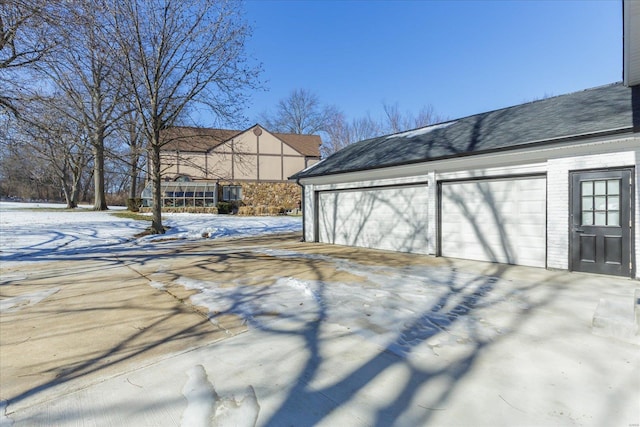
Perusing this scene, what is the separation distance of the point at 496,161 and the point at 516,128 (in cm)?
104

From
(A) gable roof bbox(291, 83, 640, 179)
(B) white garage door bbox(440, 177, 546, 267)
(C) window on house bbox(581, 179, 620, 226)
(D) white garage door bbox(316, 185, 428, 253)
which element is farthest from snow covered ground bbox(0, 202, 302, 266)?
(C) window on house bbox(581, 179, 620, 226)

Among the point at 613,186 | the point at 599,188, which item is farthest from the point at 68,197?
the point at 613,186

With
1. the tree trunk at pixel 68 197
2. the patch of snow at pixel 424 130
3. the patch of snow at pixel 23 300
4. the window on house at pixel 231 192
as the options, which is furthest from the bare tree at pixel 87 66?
the tree trunk at pixel 68 197

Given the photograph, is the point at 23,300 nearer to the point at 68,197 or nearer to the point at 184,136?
the point at 184,136

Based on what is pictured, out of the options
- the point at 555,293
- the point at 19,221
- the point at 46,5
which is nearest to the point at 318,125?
the point at 19,221

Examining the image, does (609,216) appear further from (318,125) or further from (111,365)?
(318,125)

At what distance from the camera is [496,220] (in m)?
7.37

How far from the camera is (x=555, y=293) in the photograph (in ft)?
16.0

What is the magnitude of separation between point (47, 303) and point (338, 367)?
475cm

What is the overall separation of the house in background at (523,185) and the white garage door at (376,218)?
1.3 inches

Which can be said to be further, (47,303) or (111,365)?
(47,303)

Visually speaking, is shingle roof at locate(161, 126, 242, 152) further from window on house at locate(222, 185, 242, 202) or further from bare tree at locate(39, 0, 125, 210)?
window on house at locate(222, 185, 242, 202)

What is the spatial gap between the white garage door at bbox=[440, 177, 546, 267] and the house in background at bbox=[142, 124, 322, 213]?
19518mm

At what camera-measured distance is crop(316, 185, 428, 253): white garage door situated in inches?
355
